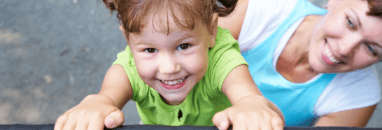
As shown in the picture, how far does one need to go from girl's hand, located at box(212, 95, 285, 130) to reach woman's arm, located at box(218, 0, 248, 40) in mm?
505

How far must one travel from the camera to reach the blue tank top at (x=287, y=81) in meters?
0.91

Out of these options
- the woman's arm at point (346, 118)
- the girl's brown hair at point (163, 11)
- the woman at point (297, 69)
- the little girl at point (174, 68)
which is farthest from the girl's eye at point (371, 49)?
the girl's brown hair at point (163, 11)

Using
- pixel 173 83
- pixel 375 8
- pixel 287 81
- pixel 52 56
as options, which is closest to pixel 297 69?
pixel 287 81

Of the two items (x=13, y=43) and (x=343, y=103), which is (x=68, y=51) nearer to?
(x=13, y=43)

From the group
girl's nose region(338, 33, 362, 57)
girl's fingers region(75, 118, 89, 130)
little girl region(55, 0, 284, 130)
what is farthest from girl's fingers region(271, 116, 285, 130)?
girl's nose region(338, 33, 362, 57)

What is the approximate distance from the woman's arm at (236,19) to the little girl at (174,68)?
0.84 feet

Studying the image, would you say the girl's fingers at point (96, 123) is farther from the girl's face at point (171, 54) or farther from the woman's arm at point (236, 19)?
the woman's arm at point (236, 19)

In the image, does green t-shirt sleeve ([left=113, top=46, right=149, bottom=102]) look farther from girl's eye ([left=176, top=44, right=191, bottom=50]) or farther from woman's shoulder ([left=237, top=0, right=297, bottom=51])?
woman's shoulder ([left=237, top=0, right=297, bottom=51])

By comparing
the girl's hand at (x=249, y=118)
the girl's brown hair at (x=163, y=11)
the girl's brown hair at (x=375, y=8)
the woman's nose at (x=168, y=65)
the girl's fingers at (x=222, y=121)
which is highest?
the girl's brown hair at (x=163, y=11)

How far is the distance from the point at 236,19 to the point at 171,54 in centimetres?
47

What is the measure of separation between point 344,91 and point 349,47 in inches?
10.2

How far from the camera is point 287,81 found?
94 cm

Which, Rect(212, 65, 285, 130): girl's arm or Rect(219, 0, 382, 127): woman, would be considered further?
Rect(219, 0, 382, 127): woman

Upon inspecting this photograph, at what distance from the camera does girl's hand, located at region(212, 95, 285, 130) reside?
43 centimetres
